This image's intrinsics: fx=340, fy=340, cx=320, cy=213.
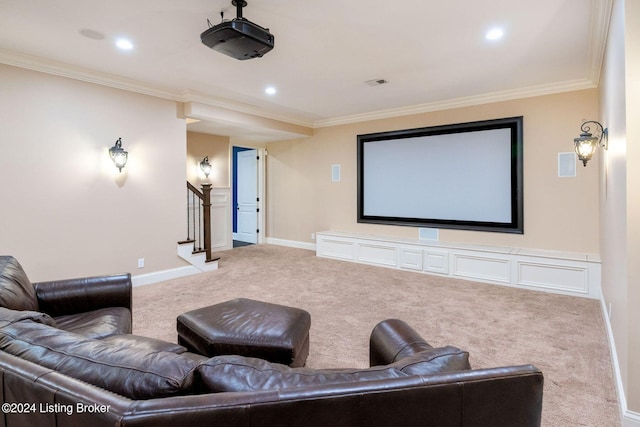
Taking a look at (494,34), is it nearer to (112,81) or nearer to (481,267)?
(481,267)

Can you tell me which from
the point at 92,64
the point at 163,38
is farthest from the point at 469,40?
the point at 92,64

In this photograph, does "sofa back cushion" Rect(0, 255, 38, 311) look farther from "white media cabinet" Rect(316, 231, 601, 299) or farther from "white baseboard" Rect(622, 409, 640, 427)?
"white media cabinet" Rect(316, 231, 601, 299)

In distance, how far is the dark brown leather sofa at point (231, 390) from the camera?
800 millimetres

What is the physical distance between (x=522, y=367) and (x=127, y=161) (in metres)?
4.95

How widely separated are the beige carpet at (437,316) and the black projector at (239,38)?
2550mm

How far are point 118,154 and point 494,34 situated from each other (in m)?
4.50

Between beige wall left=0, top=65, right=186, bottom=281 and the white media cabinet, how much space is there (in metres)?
3.13

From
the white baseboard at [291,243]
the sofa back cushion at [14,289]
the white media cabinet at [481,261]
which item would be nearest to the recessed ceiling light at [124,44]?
the sofa back cushion at [14,289]

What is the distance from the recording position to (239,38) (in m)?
2.66

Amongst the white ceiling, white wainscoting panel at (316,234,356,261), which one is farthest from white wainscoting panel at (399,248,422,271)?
the white ceiling

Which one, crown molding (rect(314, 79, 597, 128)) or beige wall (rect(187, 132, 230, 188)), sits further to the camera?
beige wall (rect(187, 132, 230, 188))

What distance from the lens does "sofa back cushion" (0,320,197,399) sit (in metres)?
0.95

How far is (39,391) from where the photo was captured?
908 millimetres

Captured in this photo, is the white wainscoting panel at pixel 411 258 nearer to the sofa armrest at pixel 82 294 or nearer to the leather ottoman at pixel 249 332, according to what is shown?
the leather ottoman at pixel 249 332
